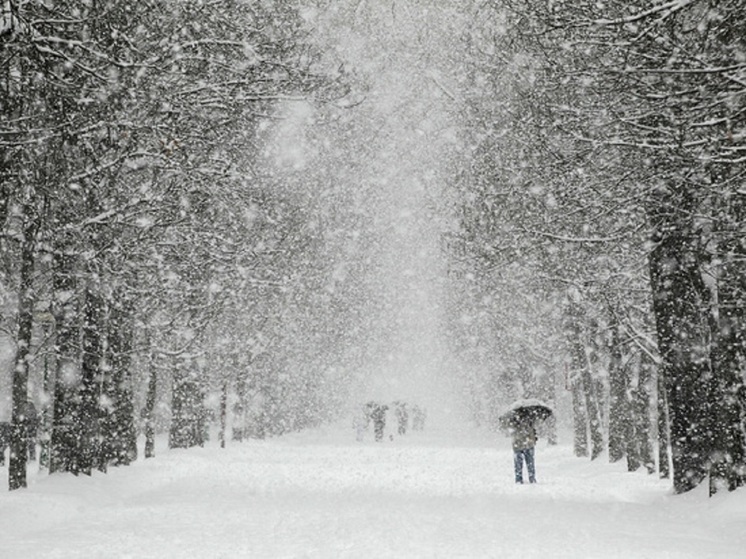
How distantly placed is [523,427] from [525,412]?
1.25 feet

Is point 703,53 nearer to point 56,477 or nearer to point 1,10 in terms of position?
point 1,10

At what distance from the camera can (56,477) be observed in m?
14.0

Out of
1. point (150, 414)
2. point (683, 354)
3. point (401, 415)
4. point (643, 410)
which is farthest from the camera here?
point (401, 415)

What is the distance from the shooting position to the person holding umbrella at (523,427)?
1902cm

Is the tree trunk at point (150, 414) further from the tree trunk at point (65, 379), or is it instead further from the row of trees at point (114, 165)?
the tree trunk at point (65, 379)

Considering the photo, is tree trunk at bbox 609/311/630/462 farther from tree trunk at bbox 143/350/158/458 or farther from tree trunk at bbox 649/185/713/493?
tree trunk at bbox 143/350/158/458

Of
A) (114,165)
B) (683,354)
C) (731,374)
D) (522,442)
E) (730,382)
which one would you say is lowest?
(522,442)

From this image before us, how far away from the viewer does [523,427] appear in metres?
19.3

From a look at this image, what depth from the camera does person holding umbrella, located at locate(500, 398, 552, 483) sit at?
19.0 meters

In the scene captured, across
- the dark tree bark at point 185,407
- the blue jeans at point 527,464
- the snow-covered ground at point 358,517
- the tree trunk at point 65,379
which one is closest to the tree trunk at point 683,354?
the snow-covered ground at point 358,517

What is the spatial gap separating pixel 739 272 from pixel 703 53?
282 cm

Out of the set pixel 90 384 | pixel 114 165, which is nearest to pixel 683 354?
pixel 114 165

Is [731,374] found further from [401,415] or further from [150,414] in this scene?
[401,415]

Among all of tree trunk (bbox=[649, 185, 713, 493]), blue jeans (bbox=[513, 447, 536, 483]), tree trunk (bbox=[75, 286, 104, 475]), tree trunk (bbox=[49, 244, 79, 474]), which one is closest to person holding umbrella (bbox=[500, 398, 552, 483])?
blue jeans (bbox=[513, 447, 536, 483])
